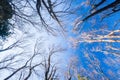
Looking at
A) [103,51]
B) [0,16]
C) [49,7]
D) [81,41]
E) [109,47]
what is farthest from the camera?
[81,41]

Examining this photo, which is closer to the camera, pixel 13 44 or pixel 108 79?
pixel 13 44

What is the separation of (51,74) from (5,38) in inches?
172

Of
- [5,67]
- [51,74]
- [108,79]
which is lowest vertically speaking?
[108,79]

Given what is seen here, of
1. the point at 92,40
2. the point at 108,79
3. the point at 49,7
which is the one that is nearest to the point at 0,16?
the point at 49,7

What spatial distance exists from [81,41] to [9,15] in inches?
334

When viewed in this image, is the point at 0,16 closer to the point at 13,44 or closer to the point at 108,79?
A: the point at 13,44

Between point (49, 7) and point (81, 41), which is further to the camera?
point (81, 41)

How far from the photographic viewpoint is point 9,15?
1126 cm

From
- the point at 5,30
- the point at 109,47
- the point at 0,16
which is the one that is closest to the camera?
the point at 0,16

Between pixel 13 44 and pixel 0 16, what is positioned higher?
Answer: pixel 0 16

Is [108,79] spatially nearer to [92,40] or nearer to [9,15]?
[92,40]

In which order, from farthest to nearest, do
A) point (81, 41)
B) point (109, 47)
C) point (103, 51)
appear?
point (81, 41), point (103, 51), point (109, 47)

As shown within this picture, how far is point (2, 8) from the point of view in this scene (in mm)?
10258

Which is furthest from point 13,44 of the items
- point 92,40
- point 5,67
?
point 92,40
